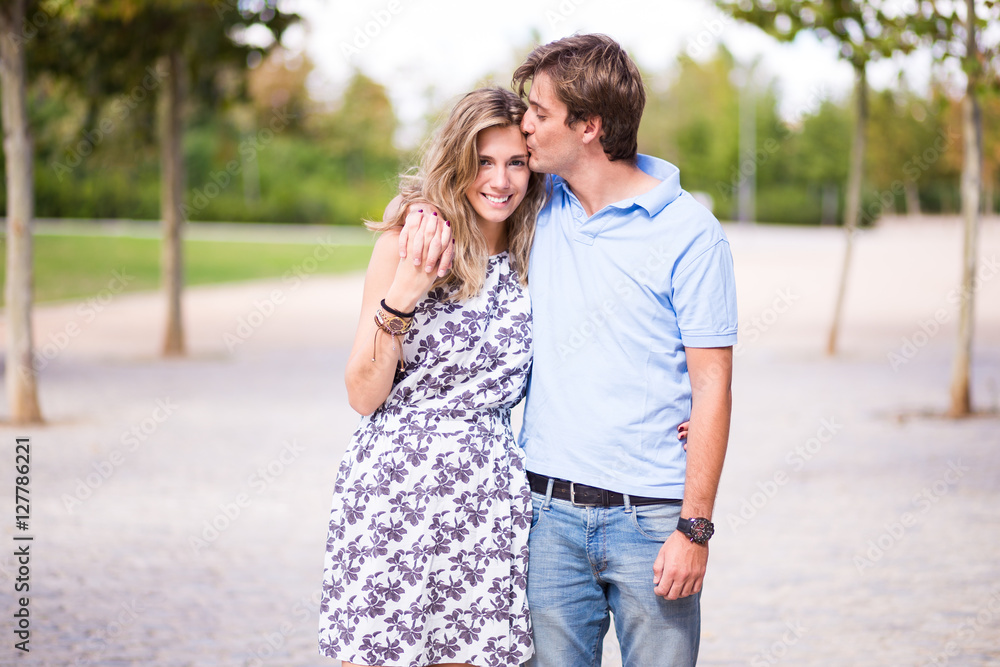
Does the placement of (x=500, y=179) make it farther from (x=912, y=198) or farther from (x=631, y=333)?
(x=912, y=198)

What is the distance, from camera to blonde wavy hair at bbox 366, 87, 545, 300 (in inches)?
102

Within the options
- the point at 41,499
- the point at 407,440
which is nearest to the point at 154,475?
the point at 41,499

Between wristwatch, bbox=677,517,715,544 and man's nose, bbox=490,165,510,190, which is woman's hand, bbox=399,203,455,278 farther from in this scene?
wristwatch, bbox=677,517,715,544

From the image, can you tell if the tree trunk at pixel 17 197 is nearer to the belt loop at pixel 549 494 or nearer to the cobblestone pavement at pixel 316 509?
the cobblestone pavement at pixel 316 509

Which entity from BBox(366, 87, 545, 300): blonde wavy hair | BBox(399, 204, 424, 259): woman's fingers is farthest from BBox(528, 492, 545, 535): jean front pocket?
BBox(399, 204, 424, 259): woman's fingers

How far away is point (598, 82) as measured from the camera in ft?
7.96

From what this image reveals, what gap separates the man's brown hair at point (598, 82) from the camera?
7.98 ft

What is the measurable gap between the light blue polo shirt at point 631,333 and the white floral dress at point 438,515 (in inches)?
5.3

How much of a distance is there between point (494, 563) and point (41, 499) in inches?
199

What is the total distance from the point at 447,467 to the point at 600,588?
0.48 metres

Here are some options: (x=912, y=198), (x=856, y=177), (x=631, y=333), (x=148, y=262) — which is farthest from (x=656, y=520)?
(x=912, y=198)

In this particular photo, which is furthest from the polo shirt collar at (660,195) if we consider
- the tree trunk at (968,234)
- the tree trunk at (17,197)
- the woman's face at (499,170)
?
the tree trunk at (17,197)

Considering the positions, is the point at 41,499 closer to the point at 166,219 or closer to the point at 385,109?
the point at 166,219

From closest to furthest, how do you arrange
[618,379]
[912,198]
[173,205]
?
1. [618,379]
2. [173,205]
3. [912,198]
